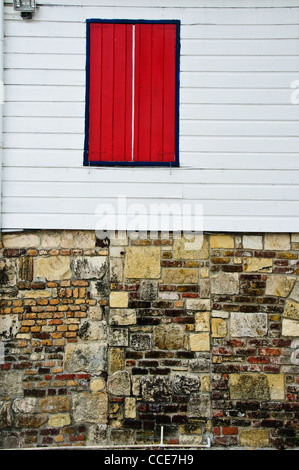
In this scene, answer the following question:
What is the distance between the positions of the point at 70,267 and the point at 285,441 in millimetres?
2619

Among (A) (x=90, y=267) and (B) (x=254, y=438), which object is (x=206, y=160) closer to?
(A) (x=90, y=267)

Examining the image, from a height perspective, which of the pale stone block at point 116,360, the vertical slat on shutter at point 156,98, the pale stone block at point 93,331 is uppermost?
the vertical slat on shutter at point 156,98

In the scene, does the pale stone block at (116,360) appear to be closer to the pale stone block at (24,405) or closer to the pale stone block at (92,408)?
the pale stone block at (92,408)

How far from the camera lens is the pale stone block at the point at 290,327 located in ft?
13.4

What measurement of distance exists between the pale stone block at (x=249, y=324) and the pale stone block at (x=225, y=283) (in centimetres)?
23

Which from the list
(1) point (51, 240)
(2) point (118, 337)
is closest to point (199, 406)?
(2) point (118, 337)

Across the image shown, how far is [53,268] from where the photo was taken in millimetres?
4098

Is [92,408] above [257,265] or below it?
below

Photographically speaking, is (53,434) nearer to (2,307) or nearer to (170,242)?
(2,307)

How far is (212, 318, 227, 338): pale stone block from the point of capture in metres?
4.06

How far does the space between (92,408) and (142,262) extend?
1.45 meters

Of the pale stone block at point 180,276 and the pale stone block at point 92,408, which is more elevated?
→ the pale stone block at point 180,276

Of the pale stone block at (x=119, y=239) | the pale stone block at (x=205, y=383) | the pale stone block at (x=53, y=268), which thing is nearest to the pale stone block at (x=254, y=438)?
the pale stone block at (x=205, y=383)

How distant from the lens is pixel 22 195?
4.11 metres
